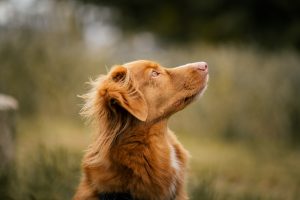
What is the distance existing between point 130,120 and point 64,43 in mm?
9627

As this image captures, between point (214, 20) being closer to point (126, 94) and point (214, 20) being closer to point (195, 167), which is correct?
point (195, 167)

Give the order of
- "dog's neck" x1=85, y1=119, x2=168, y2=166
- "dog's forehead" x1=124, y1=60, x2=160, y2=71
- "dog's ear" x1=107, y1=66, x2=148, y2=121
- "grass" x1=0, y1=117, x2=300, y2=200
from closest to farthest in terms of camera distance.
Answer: "dog's ear" x1=107, y1=66, x2=148, y2=121, "dog's neck" x1=85, y1=119, x2=168, y2=166, "dog's forehead" x1=124, y1=60, x2=160, y2=71, "grass" x1=0, y1=117, x2=300, y2=200

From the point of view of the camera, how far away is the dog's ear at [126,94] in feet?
17.9

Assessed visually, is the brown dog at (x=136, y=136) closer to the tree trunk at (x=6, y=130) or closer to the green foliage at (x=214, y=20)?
the tree trunk at (x=6, y=130)

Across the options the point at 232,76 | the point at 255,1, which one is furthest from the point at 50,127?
the point at 255,1

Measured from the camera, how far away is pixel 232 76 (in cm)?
1426

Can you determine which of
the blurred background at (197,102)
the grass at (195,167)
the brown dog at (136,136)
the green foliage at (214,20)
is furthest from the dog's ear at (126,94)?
the green foliage at (214,20)

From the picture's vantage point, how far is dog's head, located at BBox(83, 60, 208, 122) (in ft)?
18.2

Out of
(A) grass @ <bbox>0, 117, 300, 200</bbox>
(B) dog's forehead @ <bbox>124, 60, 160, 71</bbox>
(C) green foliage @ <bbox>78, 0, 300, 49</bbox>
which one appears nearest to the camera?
(B) dog's forehead @ <bbox>124, 60, 160, 71</bbox>

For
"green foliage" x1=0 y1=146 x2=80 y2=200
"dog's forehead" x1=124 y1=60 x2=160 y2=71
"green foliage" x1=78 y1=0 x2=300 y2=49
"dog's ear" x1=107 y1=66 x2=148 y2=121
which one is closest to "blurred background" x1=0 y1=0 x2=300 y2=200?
"green foliage" x1=0 y1=146 x2=80 y2=200

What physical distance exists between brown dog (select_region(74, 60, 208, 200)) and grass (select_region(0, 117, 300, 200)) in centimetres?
138

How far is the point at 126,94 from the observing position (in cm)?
561

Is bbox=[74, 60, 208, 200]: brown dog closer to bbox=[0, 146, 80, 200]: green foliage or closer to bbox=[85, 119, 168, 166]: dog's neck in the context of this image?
bbox=[85, 119, 168, 166]: dog's neck

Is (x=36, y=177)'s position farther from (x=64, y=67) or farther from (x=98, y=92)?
(x=64, y=67)
